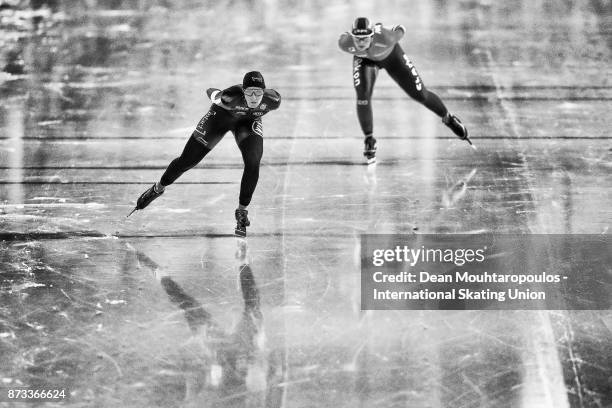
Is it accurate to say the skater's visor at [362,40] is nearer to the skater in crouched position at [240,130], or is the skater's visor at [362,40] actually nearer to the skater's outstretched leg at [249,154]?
the skater in crouched position at [240,130]

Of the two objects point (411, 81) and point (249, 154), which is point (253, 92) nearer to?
point (249, 154)

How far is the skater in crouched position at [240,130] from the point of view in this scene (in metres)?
8.02

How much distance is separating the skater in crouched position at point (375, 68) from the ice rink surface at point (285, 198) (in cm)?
34

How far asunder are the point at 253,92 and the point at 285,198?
1.49 meters

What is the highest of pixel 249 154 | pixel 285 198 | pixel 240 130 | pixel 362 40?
pixel 362 40

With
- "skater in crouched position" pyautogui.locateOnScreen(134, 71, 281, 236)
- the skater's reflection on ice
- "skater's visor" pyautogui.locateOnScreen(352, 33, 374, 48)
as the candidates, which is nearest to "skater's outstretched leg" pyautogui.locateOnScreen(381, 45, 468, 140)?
"skater's visor" pyautogui.locateOnScreen(352, 33, 374, 48)

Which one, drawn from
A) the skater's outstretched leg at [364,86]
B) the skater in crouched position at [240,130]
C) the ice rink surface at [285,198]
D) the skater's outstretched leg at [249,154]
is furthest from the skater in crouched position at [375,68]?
the skater's outstretched leg at [249,154]

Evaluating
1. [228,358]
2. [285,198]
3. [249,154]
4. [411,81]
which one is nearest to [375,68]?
[411,81]

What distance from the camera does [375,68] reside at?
9.47 metres

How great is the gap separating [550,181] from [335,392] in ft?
12.2

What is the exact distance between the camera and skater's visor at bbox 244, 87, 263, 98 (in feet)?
25.6

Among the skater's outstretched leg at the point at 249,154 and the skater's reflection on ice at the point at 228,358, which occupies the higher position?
the skater's outstretched leg at the point at 249,154

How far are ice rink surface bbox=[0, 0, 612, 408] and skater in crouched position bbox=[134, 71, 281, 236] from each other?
0.51 metres

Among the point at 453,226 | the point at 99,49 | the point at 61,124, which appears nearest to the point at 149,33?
the point at 99,49
